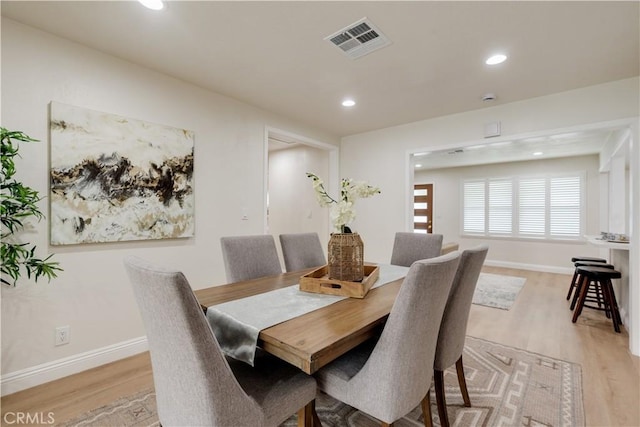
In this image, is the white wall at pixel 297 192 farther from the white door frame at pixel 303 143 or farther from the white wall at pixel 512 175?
the white wall at pixel 512 175

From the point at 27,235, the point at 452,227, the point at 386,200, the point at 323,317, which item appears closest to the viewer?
the point at 323,317

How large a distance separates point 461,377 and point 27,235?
3.00 metres

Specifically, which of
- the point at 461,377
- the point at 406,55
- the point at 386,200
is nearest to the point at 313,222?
the point at 386,200

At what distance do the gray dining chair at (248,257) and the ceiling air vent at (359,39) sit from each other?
1573 mm

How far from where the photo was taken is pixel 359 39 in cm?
212

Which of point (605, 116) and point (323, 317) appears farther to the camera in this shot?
point (605, 116)

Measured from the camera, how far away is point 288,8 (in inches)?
70.6

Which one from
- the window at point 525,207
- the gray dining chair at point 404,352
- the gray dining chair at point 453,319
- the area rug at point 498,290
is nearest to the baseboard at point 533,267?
the window at point 525,207

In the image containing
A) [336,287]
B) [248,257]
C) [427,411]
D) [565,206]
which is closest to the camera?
[427,411]

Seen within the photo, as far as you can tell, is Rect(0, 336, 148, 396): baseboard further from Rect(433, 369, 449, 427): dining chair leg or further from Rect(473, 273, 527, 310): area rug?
Rect(473, 273, 527, 310): area rug

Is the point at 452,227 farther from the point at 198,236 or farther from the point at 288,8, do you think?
the point at 288,8

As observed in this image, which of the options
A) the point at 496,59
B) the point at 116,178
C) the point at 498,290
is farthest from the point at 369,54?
the point at 498,290

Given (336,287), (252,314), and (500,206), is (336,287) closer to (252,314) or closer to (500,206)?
(252,314)

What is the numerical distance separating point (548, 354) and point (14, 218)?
4.12 metres
